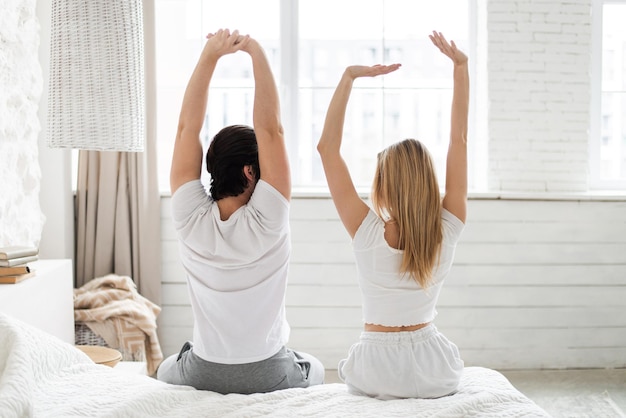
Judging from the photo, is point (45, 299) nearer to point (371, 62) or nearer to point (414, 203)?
point (414, 203)

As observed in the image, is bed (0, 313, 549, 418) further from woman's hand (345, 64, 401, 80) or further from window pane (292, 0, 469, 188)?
window pane (292, 0, 469, 188)

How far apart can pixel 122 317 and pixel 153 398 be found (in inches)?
72.1

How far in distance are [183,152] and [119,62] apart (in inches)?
27.2

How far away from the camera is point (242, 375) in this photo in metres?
1.98

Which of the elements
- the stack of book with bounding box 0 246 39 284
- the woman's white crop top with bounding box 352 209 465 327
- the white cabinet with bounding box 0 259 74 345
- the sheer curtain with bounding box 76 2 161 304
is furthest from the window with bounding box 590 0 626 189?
the stack of book with bounding box 0 246 39 284

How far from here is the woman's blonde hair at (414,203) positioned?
75.6 inches

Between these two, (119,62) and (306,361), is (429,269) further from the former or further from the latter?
(119,62)

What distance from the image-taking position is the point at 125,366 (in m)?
2.94

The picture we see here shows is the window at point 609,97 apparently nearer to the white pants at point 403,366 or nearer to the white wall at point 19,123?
the white pants at point 403,366

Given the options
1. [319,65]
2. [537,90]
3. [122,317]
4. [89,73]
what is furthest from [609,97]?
[89,73]

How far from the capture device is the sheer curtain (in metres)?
3.98

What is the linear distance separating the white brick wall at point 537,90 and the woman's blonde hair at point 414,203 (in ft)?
7.69

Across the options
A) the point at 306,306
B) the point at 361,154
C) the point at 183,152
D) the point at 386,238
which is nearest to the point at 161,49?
the point at 361,154

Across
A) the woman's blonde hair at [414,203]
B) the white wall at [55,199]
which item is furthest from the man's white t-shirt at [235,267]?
the white wall at [55,199]
